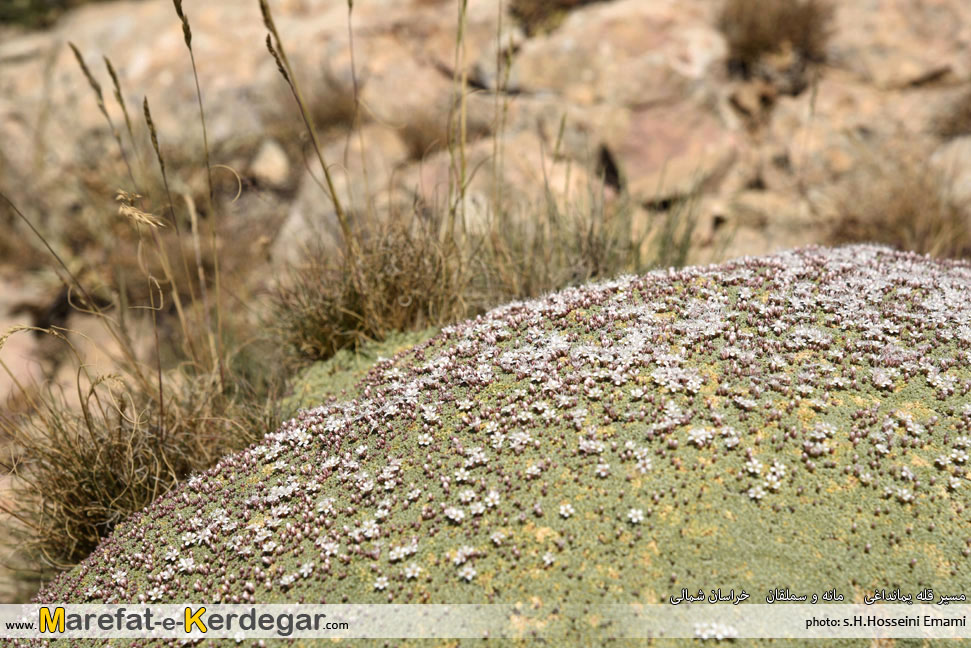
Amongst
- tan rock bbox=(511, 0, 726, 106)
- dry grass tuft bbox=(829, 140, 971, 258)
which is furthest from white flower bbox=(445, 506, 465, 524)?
tan rock bbox=(511, 0, 726, 106)

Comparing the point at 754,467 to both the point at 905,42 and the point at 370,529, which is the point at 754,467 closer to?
the point at 370,529

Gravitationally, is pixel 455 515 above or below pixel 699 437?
below

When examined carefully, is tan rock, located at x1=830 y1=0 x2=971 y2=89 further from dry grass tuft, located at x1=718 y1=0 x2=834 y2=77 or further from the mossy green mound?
the mossy green mound

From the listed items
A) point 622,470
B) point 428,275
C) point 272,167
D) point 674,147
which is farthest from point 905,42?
point 272,167

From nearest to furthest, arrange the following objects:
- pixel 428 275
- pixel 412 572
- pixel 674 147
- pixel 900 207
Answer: pixel 412 572 → pixel 428 275 → pixel 900 207 → pixel 674 147

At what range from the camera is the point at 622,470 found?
273cm

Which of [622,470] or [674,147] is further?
[674,147]

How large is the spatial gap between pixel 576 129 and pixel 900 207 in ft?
13.1

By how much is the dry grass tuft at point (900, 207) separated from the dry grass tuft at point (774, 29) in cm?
183

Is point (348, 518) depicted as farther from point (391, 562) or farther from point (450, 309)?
point (450, 309)

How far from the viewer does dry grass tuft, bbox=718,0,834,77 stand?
878 cm

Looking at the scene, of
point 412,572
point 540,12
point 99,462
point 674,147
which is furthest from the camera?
point 540,12

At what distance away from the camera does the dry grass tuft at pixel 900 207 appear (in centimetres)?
691

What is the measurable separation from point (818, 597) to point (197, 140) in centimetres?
1076
